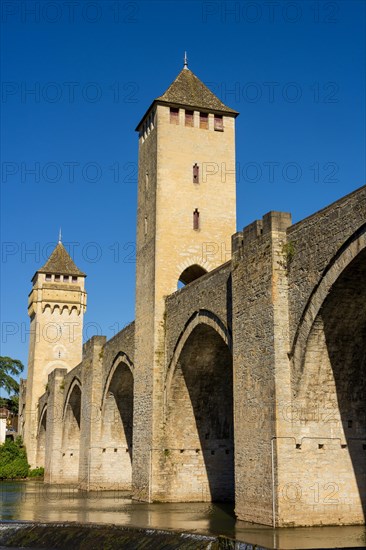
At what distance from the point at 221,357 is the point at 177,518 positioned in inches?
231

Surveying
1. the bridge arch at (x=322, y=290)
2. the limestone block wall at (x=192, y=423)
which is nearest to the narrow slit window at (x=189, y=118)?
the limestone block wall at (x=192, y=423)

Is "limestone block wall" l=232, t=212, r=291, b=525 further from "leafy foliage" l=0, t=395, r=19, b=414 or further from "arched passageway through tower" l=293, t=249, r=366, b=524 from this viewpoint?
"leafy foliage" l=0, t=395, r=19, b=414

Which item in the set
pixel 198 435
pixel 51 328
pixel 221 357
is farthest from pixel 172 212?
pixel 51 328

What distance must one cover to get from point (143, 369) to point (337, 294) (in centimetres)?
1172

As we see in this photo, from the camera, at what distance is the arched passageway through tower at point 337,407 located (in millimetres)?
14539

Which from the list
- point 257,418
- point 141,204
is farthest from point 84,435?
point 257,418

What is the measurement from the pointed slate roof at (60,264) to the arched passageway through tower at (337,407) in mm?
41610

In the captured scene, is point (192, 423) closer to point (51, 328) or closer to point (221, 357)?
point (221, 357)

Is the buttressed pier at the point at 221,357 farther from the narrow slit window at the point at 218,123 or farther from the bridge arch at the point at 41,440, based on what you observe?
the bridge arch at the point at 41,440

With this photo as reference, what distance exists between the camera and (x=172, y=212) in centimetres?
2478

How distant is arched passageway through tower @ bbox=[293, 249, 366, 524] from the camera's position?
47.7 feet

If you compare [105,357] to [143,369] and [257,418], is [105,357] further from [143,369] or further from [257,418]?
[257,418]

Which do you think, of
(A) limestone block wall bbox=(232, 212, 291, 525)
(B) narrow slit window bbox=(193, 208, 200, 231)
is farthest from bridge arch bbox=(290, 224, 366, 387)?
(B) narrow slit window bbox=(193, 208, 200, 231)

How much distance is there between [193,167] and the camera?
83.7ft
